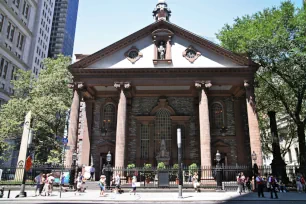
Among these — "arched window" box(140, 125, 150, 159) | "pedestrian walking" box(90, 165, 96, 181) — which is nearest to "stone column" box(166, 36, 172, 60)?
"arched window" box(140, 125, 150, 159)

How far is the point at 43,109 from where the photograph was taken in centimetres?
3078

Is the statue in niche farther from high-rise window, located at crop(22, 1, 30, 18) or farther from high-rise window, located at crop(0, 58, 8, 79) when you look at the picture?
high-rise window, located at crop(22, 1, 30, 18)

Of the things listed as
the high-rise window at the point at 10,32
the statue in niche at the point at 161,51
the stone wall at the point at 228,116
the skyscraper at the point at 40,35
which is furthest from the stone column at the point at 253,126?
the skyscraper at the point at 40,35

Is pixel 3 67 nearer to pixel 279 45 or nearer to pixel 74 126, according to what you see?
pixel 74 126

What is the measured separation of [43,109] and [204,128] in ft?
64.7

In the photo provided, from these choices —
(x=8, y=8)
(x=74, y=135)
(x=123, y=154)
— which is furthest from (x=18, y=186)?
(x=8, y=8)

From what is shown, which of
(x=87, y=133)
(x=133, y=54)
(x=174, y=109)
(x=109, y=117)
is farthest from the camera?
(x=109, y=117)

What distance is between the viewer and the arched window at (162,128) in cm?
2712

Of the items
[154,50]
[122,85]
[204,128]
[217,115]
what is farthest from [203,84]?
[122,85]

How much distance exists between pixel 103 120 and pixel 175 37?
1158 centimetres

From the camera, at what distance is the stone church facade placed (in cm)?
2306

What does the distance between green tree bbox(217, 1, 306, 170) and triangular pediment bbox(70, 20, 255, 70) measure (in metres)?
2.06

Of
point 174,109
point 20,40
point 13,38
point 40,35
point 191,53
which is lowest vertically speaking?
point 174,109

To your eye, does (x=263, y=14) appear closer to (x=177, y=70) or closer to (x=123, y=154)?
(x=177, y=70)
